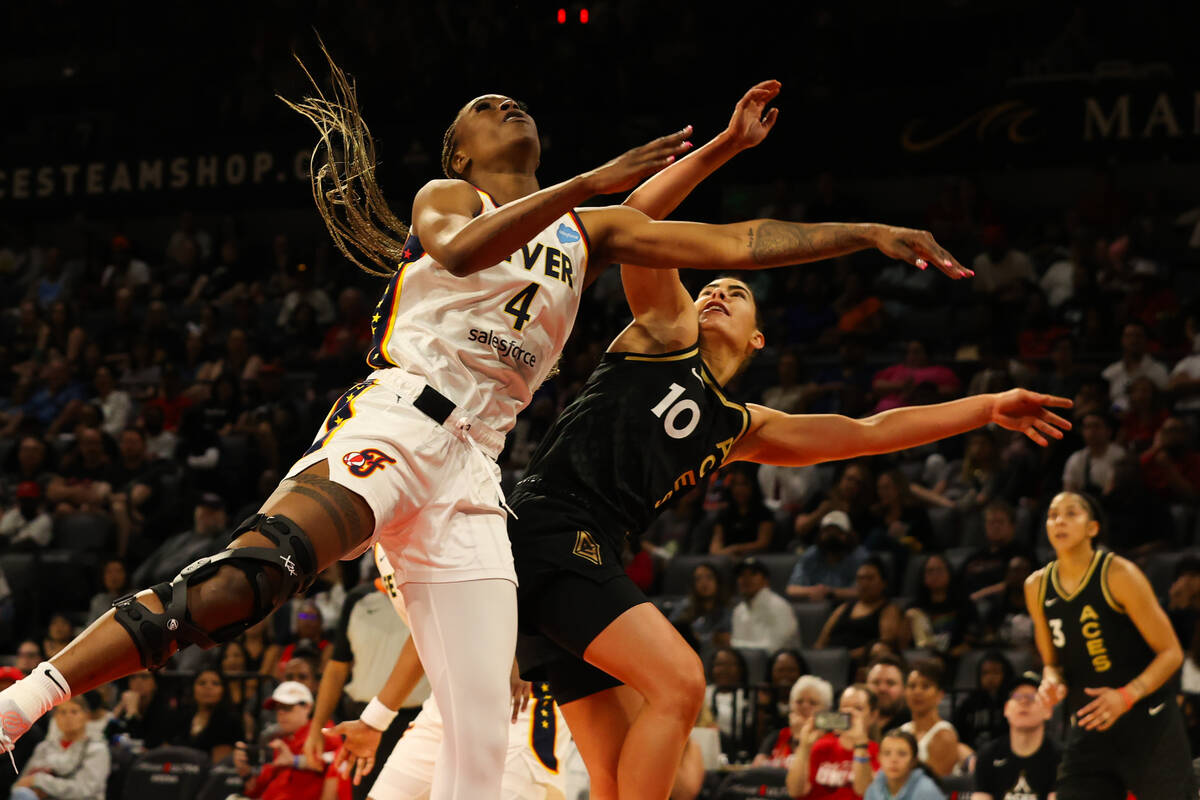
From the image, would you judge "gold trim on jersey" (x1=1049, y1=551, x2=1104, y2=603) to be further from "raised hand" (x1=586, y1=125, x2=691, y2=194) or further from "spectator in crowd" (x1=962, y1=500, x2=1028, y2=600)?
"raised hand" (x1=586, y1=125, x2=691, y2=194)

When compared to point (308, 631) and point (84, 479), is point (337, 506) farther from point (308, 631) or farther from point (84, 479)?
point (84, 479)

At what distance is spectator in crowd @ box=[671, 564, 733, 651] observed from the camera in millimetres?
10344

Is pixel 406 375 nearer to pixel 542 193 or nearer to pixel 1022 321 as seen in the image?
pixel 542 193

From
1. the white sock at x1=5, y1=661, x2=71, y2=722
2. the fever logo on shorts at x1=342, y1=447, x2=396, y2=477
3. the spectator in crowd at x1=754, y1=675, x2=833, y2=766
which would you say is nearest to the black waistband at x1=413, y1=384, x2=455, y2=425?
the fever logo on shorts at x1=342, y1=447, x2=396, y2=477

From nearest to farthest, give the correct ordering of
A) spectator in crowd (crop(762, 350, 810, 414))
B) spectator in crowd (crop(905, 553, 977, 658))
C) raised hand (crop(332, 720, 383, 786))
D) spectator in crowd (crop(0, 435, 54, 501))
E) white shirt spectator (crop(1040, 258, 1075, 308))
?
raised hand (crop(332, 720, 383, 786))
spectator in crowd (crop(905, 553, 977, 658))
spectator in crowd (crop(762, 350, 810, 414))
white shirt spectator (crop(1040, 258, 1075, 308))
spectator in crowd (crop(0, 435, 54, 501))

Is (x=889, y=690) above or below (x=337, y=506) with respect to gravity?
below

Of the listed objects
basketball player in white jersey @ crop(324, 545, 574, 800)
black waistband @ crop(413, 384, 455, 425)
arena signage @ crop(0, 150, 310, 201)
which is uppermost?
→ arena signage @ crop(0, 150, 310, 201)

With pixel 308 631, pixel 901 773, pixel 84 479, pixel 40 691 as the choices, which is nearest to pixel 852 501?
pixel 901 773

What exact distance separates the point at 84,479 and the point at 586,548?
36.3ft

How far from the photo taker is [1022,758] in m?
7.32

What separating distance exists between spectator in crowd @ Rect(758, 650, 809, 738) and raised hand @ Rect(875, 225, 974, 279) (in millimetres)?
5838

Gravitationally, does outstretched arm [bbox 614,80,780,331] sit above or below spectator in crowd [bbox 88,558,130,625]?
above

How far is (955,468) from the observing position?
11133 millimetres

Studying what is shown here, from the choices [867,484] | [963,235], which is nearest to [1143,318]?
[963,235]
